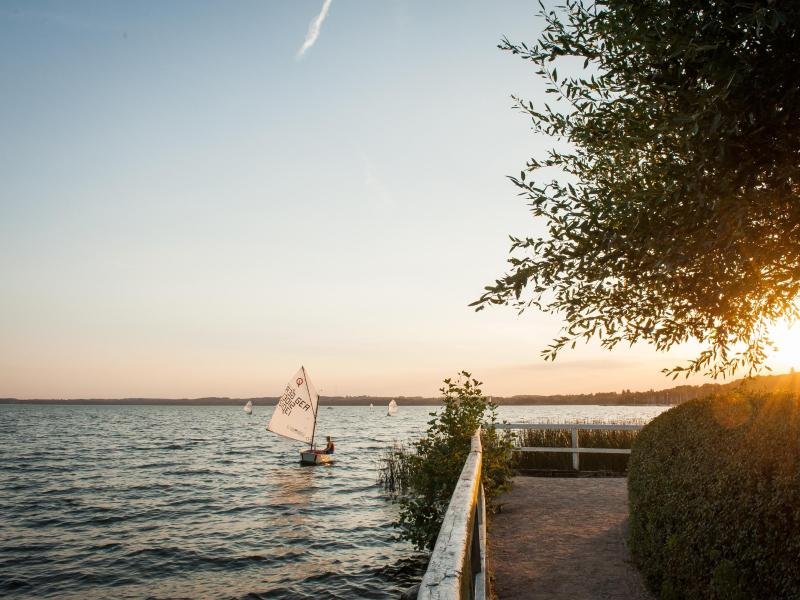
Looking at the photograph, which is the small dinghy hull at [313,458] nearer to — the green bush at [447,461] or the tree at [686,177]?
the green bush at [447,461]

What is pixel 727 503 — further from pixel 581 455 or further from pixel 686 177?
pixel 581 455

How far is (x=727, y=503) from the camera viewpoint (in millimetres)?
5562

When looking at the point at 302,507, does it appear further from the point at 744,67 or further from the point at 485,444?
the point at 744,67

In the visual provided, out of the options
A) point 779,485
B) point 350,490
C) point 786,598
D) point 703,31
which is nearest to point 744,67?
point 703,31

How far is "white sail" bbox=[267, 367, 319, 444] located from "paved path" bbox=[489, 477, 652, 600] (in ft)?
102

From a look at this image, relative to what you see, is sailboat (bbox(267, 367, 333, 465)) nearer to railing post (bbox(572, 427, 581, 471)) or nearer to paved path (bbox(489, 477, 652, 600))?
railing post (bbox(572, 427, 581, 471))

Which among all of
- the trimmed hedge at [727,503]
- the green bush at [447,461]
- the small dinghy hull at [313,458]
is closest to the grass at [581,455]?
the green bush at [447,461]

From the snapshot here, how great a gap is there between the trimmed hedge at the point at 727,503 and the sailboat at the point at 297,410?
3797 cm

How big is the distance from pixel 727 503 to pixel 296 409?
1604 inches

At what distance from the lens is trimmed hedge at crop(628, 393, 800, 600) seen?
492cm

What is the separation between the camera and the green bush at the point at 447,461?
11.3 meters

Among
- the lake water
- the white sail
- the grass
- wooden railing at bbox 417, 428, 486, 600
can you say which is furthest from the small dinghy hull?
wooden railing at bbox 417, 428, 486, 600

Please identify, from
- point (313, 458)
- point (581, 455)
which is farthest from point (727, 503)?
point (313, 458)

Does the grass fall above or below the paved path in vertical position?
above
